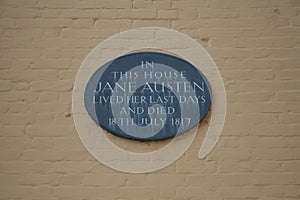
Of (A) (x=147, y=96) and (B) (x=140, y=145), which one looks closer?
(B) (x=140, y=145)

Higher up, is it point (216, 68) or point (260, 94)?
point (216, 68)

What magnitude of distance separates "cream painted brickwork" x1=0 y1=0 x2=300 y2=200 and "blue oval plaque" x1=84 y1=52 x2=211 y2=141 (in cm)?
14

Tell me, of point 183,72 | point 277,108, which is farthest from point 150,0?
point 277,108

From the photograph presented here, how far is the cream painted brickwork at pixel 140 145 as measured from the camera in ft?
7.66

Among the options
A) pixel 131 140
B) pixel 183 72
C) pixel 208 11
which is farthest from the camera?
pixel 208 11

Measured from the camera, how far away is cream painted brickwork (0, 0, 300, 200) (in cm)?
233

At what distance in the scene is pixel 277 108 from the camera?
254 centimetres

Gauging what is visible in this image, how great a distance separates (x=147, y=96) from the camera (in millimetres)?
2551

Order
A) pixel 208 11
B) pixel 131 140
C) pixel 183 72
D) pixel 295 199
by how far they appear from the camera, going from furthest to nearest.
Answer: pixel 208 11, pixel 183 72, pixel 131 140, pixel 295 199

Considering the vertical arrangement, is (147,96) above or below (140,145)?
above

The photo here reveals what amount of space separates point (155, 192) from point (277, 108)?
83 cm

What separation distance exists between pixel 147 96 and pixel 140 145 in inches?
11.2

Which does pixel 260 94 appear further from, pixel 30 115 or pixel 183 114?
pixel 30 115

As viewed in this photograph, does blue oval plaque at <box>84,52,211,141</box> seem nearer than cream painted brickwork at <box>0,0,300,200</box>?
No
